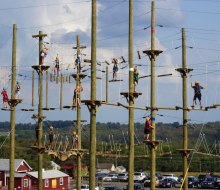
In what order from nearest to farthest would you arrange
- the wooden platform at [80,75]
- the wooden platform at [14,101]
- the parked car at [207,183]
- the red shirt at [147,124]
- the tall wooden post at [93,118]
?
the tall wooden post at [93,118], the red shirt at [147,124], the wooden platform at [14,101], the wooden platform at [80,75], the parked car at [207,183]

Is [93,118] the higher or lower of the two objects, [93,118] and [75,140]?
the higher

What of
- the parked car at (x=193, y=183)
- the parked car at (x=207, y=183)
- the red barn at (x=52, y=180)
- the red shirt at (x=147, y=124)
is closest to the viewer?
the red shirt at (x=147, y=124)

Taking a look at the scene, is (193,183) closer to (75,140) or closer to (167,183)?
(167,183)

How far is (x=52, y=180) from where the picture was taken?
228 feet

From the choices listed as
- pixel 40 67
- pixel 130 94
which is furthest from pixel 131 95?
pixel 40 67

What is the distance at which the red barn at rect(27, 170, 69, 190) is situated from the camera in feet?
218

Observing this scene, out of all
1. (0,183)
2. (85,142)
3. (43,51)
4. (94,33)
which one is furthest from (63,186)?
(94,33)

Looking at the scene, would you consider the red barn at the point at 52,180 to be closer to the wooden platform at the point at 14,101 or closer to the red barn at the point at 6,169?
the red barn at the point at 6,169

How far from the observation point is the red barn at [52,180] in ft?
218

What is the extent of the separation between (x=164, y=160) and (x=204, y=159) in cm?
1461

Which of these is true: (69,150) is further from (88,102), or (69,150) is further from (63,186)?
(63,186)

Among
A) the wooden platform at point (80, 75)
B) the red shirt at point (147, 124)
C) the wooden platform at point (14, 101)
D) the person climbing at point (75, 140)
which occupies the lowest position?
the person climbing at point (75, 140)

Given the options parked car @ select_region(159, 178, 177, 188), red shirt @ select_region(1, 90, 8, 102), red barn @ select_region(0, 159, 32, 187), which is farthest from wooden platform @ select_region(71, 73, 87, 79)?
parked car @ select_region(159, 178, 177, 188)

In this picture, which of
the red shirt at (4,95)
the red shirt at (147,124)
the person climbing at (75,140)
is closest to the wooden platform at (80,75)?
the person climbing at (75,140)
